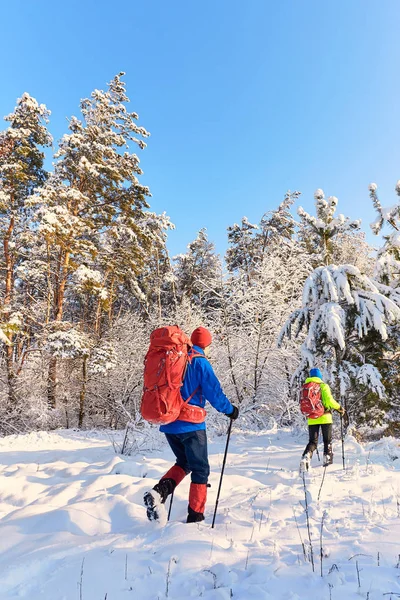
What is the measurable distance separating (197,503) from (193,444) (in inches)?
22.0

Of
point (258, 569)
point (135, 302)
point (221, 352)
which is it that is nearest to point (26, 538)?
point (258, 569)

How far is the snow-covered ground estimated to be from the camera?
85.4 inches

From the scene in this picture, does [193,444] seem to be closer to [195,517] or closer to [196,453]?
[196,453]

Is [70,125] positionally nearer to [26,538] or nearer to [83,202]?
[83,202]

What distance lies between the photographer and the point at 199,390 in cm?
352

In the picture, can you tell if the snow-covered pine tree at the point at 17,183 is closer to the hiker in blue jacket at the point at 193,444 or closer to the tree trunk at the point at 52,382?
the tree trunk at the point at 52,382

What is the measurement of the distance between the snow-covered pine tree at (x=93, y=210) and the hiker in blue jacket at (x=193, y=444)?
1004cm

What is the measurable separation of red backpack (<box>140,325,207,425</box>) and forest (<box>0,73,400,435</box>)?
14.7ft

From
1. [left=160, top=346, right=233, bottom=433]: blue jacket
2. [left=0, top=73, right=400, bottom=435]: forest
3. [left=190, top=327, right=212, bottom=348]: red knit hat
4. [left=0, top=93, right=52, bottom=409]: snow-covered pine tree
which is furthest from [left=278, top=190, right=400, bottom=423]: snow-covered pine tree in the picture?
[left=0, top=93, right=52, bottom=409]: snow-covered pine tree

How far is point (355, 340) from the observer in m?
7.91

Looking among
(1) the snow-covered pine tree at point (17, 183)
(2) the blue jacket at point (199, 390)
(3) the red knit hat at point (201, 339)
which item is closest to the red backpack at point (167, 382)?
(2) the blue jacket at point (199, 390)

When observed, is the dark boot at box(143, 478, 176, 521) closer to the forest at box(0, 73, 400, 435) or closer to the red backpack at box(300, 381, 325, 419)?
the red backpack at box(300, 381, 325, 419)

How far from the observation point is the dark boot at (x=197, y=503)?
3281 millimetres

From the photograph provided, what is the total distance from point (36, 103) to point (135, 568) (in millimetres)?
17637
